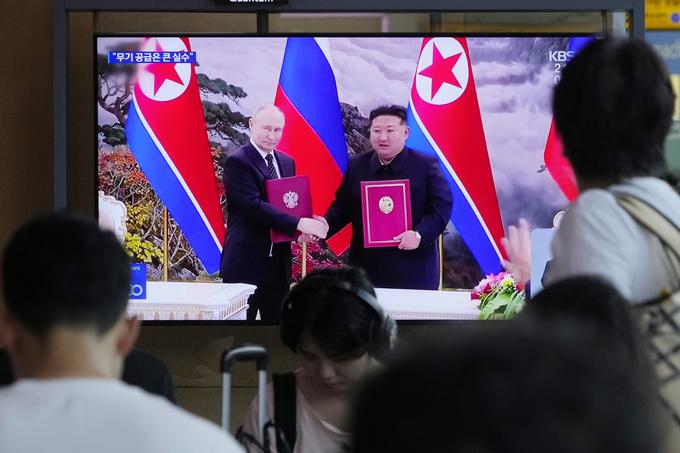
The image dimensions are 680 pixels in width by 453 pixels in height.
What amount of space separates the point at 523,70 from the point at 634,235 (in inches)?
141

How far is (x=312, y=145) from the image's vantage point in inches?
200

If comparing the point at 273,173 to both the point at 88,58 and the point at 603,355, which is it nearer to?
the point at 88,58

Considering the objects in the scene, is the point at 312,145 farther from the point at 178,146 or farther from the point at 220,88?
the point at 178,146

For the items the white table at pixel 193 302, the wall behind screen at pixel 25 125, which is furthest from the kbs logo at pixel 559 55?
the wall behind screen at pixel 25 125

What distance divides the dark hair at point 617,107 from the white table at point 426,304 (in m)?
→ 3.28

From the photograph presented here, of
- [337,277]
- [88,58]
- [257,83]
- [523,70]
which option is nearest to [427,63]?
[523,70]

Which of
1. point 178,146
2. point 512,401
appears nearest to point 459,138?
point 178,146

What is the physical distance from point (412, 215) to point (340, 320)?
8.95 ft

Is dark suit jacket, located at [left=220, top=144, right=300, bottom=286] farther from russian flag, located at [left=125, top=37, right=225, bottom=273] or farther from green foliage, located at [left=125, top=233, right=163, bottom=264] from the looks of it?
green foliage, located at [left=125, top=233, right=163, bottom=264]

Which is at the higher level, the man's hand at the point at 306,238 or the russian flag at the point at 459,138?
the russian flag at the point at 459,138

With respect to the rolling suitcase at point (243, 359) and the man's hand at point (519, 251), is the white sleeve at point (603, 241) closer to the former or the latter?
the rolling suitcase at point (243, 359)

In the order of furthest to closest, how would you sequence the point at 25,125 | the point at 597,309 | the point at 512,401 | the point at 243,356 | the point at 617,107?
1. the point at 25,125
2. the point at 243,356
3. the point at 617,107
4. the point at 597,309
5. the point at 512,401

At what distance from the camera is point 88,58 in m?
5.18
